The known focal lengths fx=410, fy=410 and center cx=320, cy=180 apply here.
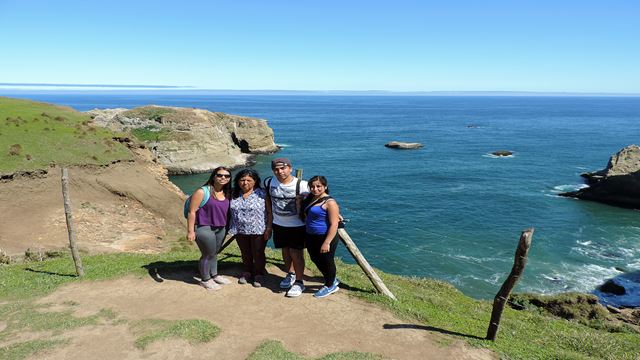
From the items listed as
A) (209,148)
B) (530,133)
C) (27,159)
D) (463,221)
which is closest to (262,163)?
(209,148)

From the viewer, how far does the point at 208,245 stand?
10.2 meters

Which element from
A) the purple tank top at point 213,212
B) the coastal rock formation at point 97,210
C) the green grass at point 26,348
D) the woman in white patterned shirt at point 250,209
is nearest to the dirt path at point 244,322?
the green grass at point 26,348

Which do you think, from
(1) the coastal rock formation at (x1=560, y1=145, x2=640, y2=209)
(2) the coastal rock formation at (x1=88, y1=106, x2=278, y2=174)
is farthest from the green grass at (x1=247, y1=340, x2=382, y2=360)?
(2) the coastal rock formation at (x1=88, y1=106, x2=278, y2=174)

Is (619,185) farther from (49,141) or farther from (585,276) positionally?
(49,141)

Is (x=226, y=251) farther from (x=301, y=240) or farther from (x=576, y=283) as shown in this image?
(x=576, y=283)

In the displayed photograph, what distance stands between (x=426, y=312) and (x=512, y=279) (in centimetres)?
247

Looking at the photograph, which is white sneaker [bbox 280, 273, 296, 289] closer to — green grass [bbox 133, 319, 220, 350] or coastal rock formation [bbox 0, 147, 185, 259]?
green grass [bbox 133, 319, 220, 350]

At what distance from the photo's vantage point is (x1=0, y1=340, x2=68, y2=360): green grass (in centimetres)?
791

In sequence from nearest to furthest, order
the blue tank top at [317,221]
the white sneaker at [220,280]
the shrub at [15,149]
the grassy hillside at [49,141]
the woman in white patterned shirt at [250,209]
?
the blue tank top at [317,221]
the woman in white patterned shirt at [250,209]
the white sneaker at [220,280]
the shrub at [15,149]
the grassy hillside at [49,141]

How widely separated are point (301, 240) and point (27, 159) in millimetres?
25677

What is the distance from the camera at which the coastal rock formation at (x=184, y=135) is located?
64125 mm

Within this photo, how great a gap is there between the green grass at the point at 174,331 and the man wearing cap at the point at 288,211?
225cm

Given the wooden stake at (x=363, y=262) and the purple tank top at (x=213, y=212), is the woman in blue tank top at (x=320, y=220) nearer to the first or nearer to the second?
the wooden stake at (x=363, y=262)

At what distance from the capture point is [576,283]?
29031 millimetres
